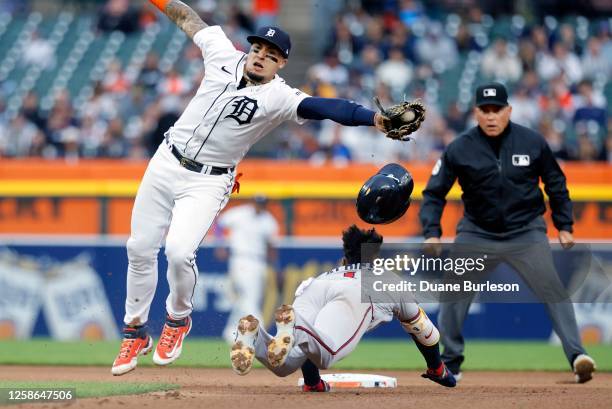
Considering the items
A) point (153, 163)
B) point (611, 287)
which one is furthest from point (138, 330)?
point (611, 287)

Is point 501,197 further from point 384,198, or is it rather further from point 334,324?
point 334,324

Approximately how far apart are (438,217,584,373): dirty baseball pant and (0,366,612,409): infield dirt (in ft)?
1.39

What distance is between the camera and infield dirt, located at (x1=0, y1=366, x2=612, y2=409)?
7.77 meters

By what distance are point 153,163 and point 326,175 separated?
6.25 meters

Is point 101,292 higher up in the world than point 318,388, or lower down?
lower down

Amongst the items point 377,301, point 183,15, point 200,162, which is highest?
point 183,15

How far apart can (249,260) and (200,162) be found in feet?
19.9

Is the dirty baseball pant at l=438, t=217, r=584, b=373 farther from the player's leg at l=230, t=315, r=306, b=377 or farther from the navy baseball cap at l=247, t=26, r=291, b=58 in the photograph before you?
the navy baseball cap at l=247, t=26, r=291, b=58

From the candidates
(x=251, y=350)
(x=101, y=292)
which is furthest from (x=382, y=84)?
(x=251, y=350)

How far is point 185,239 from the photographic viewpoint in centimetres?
823

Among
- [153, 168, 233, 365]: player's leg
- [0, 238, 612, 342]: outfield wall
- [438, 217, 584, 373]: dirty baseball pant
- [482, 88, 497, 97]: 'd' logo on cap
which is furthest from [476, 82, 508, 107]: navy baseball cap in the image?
[0, 238, 612, 342]: outfield wall

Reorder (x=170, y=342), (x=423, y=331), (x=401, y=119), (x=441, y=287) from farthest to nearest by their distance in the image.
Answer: (x=441, y=287) → (x=170, y=342) → (x=423, y=331) → (x=401, y=119)

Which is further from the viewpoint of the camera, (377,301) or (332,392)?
(332,392)

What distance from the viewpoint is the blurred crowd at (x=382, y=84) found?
16438 millimetres
